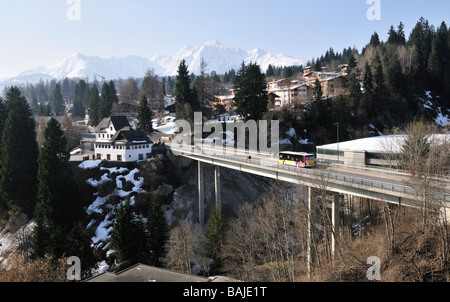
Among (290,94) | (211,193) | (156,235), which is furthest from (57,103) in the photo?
(156,235)

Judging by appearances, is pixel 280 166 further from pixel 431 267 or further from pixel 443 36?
pixel 443 36

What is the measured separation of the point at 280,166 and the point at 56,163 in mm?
35156

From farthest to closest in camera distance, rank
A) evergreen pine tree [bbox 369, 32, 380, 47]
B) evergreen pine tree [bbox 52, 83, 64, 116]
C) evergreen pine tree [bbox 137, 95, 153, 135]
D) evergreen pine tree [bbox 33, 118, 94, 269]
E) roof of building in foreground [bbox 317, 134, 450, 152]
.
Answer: evergreen pine tree [bbox 52, 83, 64, 116]
evergreen pine tree [bbox 369, 32, 380, 47]
evergreen pine tree [bbox 137, 95, 153, 135]
roof of building in foreground [bbox 317, 134, 450, 152]
evergreen pine tree [bbox 33, 118, 94, 269]

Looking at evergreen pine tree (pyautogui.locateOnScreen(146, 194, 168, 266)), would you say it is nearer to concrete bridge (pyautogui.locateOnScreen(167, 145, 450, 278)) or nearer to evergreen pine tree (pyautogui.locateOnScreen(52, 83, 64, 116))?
concrete bridge (pyautogui.locateOnScreen(167, 145, 450, 278))

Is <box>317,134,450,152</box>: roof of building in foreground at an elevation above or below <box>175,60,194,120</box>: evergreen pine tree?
below

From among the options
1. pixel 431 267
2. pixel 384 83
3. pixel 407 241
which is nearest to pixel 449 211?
pixel 407 241

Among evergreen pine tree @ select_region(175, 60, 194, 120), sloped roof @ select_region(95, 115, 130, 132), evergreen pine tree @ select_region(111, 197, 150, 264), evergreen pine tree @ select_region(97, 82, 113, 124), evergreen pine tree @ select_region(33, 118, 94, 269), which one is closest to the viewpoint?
evergreen pine tree @ select_region(111, 197, 150, 264)

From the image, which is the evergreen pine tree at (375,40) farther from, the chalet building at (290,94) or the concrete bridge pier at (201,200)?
the concrete bridge pier at (201,200)

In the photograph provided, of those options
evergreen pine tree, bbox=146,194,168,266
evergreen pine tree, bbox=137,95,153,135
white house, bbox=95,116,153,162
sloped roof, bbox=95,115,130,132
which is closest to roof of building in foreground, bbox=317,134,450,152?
evergreen pine tree, bbox=146,194,168,266

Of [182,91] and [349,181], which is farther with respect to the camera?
[182,91]

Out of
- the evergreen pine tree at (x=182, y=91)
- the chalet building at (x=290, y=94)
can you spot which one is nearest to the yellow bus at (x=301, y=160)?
the evergreen pine tree at (x=182, y=91)

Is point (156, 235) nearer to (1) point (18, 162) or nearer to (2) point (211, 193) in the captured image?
(2) point (211, 193)

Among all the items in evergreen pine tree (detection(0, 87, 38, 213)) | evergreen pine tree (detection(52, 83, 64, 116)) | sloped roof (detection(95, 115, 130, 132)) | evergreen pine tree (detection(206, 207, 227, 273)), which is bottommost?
evergreen pine tree (detection(206, 207, 227, 273))

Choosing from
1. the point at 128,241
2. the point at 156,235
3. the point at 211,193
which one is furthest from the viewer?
the point at 211,193
